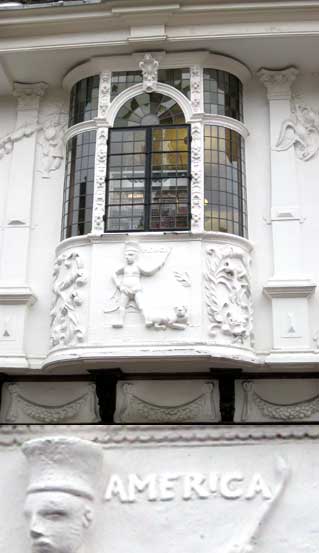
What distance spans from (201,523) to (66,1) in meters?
8.66

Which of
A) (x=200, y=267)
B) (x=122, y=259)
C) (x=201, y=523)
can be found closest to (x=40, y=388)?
(x=122, y=259)

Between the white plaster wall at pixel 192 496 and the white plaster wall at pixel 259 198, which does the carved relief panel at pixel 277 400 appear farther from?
the white plaster wall at pixel 192 496

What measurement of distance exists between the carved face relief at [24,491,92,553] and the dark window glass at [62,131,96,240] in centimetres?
500

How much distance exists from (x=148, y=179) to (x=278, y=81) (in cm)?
284

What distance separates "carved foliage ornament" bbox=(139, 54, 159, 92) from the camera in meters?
11.2

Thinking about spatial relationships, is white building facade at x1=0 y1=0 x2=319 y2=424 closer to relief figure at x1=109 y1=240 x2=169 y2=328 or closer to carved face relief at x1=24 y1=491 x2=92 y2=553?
relief figure at x1=109 y1=240 x2=169 y2=328

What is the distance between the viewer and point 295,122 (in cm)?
1148

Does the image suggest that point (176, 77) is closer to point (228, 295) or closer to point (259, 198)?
point (259, 198)

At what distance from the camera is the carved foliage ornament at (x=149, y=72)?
11.2 metres

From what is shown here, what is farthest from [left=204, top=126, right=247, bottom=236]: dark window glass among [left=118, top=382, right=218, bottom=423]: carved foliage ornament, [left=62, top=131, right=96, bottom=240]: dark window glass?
[left=118, top=382, right=218, bottom=423]: carved foliage ornament

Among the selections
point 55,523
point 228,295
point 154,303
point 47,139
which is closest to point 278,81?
point 228,295

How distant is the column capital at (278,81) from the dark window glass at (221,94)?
0.51 metres

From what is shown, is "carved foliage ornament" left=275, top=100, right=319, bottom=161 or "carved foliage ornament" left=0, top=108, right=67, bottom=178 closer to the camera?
"carved foliage ornament" left=275, top=100, right=319, bottom=161

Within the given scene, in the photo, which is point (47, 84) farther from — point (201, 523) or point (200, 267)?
point (201, 523)
